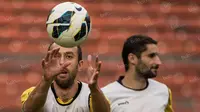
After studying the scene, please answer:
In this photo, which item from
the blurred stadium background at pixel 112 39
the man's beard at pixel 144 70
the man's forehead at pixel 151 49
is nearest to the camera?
the man's beard at pixel 144 70

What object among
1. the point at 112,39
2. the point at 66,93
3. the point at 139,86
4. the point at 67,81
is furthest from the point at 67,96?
the point at 112,39

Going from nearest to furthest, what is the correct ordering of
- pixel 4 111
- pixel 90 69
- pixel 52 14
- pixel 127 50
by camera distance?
pixel 90 69, pixel 52 14, pixel 127 50, pixel 4 111

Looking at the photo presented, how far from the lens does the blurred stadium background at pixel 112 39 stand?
914 centimetres

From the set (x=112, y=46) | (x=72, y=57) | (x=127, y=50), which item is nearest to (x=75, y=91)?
(x=72, y=57)

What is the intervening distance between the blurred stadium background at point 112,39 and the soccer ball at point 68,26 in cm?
415

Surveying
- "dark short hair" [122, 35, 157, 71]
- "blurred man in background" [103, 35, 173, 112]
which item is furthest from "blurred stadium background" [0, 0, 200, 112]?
"blurred man in background" [103, 35, 173, 112]

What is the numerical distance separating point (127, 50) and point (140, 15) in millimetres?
3614

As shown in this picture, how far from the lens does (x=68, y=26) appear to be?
475cm

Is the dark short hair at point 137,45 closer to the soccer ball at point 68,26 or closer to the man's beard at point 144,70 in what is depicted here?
the man's beard at point 144,70

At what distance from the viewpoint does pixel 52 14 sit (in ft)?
15.9

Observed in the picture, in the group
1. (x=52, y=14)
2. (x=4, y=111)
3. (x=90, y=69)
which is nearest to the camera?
(x=90, y=69)

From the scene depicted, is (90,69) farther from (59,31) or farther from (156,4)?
(156,4)

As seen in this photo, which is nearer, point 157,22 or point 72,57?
point 72,57

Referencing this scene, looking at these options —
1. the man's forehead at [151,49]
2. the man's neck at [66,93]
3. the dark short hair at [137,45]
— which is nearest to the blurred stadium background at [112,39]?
the dark short hair at [137,45]
